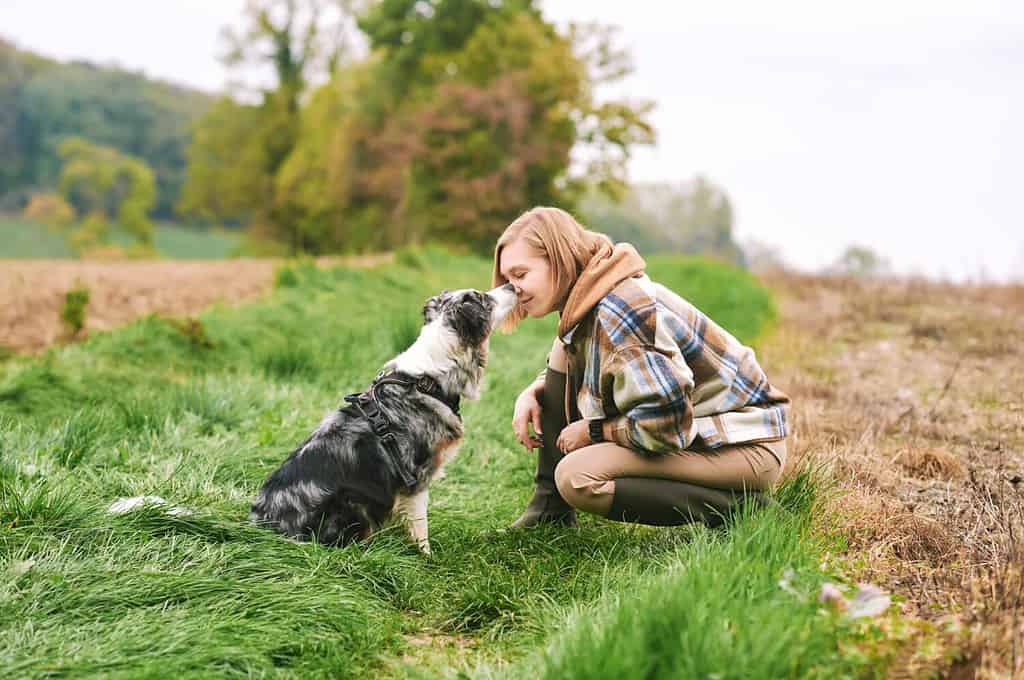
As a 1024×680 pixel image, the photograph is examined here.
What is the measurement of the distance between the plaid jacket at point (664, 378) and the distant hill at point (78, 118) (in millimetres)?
37471

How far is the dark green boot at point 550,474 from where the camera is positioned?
12.4 ft

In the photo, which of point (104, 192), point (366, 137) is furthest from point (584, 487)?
point (104, 192)

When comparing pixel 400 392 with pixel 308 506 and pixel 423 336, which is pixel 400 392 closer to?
pixel 423 336

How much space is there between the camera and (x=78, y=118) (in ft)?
128

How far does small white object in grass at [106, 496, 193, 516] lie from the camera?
3.22 m

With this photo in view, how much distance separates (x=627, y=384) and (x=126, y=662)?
188cm

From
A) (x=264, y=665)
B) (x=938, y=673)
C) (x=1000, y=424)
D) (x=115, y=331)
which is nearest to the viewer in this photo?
(x=938, y=673)

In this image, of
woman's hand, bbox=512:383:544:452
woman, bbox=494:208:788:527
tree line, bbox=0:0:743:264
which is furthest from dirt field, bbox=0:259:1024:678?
tree line, bbox=0:0:743:264

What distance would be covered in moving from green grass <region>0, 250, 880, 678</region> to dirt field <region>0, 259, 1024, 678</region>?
0.37m

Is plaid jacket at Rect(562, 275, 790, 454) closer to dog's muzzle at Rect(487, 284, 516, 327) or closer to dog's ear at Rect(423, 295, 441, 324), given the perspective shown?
dog's muzzle at Rect(487, 284, 516, 327)

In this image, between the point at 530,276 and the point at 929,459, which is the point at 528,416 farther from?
the point at 929,459

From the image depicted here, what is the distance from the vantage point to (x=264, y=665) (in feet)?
7.95

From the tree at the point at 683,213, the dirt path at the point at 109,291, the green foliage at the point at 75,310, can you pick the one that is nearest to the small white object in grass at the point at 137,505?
the green foliage at the point at 75,310

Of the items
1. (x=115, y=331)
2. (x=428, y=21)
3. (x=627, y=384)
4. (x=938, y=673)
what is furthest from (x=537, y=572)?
(x=428, y=21)
